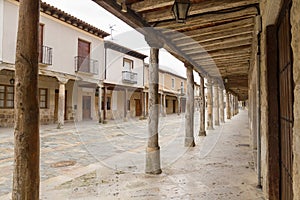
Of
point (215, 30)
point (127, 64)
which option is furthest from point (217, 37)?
point (127, 64)

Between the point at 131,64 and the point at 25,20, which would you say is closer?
the point at 25,20

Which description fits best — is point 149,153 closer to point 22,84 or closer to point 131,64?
point 22,84

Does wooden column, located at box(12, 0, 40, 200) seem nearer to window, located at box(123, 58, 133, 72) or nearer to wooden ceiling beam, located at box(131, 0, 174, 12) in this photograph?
wooden ceiling beam, located at box(131, 0, 174, 12)

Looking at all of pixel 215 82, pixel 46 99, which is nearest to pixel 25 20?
pixel 215 82

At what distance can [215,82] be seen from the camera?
1065cm

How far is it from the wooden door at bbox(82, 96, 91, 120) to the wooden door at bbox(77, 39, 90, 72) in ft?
9.63

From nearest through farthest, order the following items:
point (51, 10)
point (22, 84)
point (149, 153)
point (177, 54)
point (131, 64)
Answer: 1. point (22, 84)
2. point (149, 153)
3. point (177, 54)
4. point (51, 10)
5. point (131, 64)

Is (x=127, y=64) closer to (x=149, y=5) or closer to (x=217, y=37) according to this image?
(x=217, y=37)

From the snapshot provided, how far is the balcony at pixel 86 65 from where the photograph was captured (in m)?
13.5

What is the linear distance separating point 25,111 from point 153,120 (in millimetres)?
2669

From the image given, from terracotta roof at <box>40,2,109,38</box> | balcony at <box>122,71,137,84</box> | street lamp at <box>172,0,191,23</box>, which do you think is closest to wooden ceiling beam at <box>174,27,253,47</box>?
street lamp at <box>172,0,191,23</box>

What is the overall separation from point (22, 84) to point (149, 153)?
2800 millimetres

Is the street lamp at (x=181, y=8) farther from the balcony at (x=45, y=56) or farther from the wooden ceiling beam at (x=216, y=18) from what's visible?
the balcony at (x=45, y=56)

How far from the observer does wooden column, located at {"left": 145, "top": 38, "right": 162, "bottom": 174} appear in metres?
4.07
